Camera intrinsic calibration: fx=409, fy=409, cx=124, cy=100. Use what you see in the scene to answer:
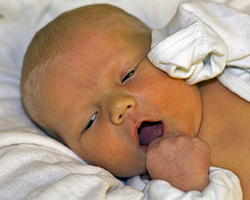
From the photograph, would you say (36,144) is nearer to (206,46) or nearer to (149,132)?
(149,132)

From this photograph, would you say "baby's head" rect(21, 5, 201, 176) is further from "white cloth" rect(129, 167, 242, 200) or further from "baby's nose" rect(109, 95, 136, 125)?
"white cloth" rect(129, 167, 242, 200)

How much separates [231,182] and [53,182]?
524mm

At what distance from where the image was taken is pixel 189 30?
1.32 meters

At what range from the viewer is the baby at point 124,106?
4.21ft

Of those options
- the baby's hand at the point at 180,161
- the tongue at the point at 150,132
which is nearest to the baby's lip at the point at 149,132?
the tongue at the point at 150,132

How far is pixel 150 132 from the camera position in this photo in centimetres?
147

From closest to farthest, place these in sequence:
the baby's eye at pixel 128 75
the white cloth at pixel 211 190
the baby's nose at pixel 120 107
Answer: the white cloth at pixel 211 190, the baby's nose at pixel 120 107, the baby's eye at pixel 128 75

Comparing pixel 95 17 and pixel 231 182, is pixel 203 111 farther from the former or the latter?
pixel 95 17

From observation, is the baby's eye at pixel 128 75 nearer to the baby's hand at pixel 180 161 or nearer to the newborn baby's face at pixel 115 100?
the newborn baby's face at pixel 115 100

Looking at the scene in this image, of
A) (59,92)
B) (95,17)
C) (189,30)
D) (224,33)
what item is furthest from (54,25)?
(224,33)

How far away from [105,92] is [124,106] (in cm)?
11

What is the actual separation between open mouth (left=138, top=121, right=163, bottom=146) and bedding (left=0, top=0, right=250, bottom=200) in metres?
0.16

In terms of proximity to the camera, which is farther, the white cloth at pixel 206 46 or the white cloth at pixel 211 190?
the white cloth at pixel 206 46

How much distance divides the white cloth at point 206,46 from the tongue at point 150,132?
0.20 m
